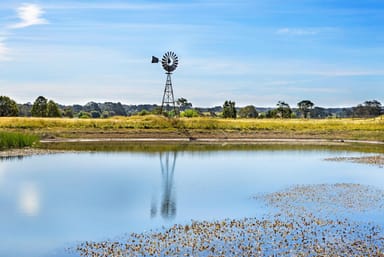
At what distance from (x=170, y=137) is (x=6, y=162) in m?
26.5

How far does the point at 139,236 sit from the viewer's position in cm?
1568

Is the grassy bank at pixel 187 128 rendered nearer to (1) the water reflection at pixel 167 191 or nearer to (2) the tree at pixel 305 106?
(1) the water reflection at pixel 167 191

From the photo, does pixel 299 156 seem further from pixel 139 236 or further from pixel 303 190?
pixel 139 236

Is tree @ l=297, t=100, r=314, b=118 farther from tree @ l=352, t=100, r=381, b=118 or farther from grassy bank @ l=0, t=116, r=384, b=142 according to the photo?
grassy bank @ l=0, t=116, r=384, b=142

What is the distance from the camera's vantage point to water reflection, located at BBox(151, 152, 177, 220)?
19453 millimetres

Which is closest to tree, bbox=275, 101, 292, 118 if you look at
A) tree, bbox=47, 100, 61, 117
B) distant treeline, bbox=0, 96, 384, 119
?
distant treeline, bbox=0, 96, 384, 119

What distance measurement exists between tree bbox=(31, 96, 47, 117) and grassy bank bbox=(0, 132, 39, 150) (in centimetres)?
3792

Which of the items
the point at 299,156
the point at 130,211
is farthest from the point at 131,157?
the point at 130,211

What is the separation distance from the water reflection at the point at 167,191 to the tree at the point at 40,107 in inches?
1942

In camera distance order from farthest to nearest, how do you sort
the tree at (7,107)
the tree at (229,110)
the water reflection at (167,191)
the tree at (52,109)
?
the tree at (229,110) < the tree at (52,109) < the tree at (7,107) < the water reflection at (167,191)

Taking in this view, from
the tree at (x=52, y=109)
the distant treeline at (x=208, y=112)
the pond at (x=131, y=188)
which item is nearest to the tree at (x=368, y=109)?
the distant treeline at (x=208, y=112)

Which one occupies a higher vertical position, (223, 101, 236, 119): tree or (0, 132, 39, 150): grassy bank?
(223, 101, 236, 119): tree

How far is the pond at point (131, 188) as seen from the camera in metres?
16.8

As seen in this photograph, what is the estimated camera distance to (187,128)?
63594 millimetres
